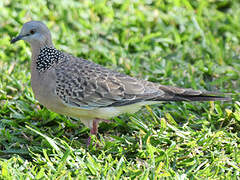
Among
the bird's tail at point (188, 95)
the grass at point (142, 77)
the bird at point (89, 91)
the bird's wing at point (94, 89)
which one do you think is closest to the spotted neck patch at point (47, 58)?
the bird at point (89, 91)

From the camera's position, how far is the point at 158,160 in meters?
4.08

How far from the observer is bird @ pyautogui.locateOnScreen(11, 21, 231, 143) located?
446cm

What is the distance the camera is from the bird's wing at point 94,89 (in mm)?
4473

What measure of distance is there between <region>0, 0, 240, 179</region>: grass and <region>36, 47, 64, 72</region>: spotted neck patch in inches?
23.0

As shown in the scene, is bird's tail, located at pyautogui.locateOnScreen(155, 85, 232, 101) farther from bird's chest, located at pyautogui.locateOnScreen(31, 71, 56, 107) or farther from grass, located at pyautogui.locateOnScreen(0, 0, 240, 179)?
bird's chest, located at pyautogui.locateOnScreen(31, 71, 56, 107)

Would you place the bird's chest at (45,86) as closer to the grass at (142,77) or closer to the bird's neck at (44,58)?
the bird's neck at (44,58)

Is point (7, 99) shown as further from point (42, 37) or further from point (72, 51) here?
point (72, 51)

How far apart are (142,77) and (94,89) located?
4.31 feet

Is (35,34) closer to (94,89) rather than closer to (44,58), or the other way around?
(44,58)

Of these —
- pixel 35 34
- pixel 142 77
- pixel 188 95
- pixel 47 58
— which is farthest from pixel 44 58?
pixel 188 95

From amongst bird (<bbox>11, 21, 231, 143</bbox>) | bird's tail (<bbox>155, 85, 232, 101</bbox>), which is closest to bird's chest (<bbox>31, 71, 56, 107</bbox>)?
bird (<bbox>11, 21, 231, 143</bbox>)

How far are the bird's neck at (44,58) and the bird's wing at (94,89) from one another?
115mm

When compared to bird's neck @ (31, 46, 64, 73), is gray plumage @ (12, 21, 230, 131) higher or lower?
lower

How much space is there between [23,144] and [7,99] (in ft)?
2.87
